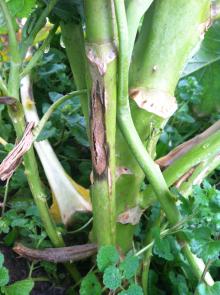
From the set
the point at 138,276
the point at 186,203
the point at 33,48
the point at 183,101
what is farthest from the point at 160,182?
the point at 33,48

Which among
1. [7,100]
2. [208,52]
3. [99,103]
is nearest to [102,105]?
[99,103]

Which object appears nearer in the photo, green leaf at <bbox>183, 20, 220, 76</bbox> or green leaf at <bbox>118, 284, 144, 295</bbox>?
green leaf at <bbox>118, 284, 144, 295</bbox>

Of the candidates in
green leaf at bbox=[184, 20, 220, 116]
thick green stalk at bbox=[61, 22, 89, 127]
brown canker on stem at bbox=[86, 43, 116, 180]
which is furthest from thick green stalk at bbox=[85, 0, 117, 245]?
green leaf at bbox=[184, 20, 220, 116]

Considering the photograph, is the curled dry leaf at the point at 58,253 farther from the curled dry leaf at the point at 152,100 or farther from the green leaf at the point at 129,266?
the curled dry leaf at the point at 152,100

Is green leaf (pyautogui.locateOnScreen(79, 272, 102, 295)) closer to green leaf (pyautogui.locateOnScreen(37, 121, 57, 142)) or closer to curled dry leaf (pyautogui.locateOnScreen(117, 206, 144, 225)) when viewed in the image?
curled dry leaf (pyautogui.locateOnScreen(117, 206, 144, 225))

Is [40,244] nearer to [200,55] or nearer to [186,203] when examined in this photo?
[186,203]

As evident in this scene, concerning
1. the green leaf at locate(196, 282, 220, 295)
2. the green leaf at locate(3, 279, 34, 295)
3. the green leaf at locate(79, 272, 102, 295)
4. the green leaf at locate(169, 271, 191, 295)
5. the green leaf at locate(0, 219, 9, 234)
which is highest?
the green leaf at locate(196, 282, 220, 295)

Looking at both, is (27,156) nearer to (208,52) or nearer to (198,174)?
(198,174)
